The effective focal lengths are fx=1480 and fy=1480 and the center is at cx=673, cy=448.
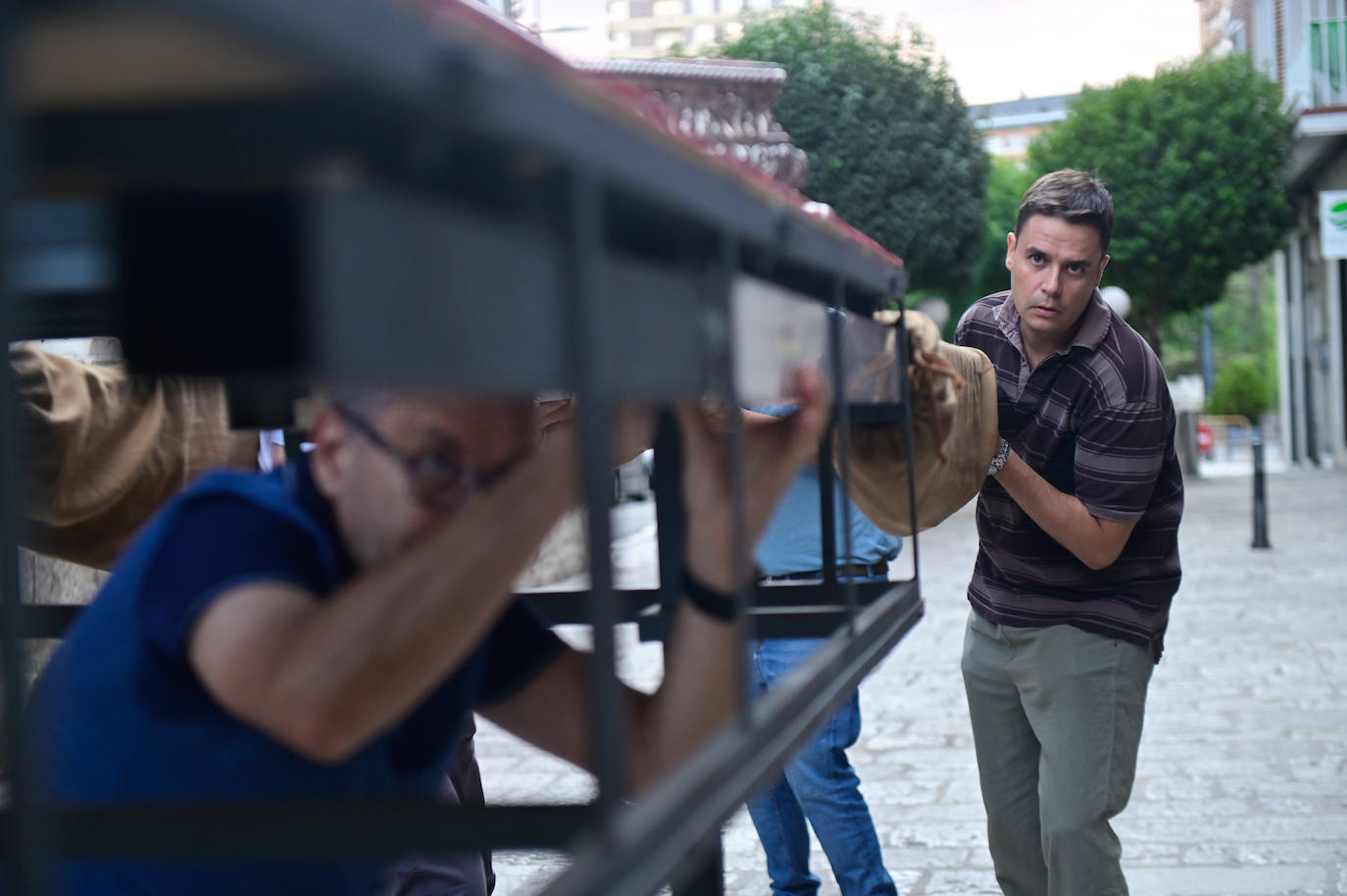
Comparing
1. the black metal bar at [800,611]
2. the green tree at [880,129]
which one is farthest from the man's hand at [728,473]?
the green tree at [880,129]

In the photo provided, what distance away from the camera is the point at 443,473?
4.19 feet

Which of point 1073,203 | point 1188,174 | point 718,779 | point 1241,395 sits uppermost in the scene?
point 1188,174

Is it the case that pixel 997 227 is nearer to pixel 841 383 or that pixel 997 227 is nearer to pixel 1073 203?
pixel 1073 203

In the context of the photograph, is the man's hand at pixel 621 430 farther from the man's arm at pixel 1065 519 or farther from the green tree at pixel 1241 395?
the green tree at pixel 1241 395

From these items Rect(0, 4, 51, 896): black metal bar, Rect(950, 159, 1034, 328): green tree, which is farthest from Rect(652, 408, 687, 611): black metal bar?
Rect(950, 159, 1034, 328): green tree

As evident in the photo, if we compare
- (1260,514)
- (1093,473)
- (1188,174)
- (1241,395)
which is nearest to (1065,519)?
(1093,473)

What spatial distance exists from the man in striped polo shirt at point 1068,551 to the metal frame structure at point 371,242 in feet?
6.65

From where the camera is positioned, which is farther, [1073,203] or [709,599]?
[1073,203]

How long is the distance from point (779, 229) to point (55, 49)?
0.87 meters

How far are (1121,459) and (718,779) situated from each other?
220 cm

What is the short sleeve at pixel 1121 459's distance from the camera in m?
3.22

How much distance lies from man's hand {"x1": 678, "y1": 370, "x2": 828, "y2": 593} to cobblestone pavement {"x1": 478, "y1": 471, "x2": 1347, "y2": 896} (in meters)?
0.73

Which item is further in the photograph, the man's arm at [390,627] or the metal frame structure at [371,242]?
the man's arm at [390,627]

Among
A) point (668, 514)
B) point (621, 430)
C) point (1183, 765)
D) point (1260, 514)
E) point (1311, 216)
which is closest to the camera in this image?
point (621, 430)
